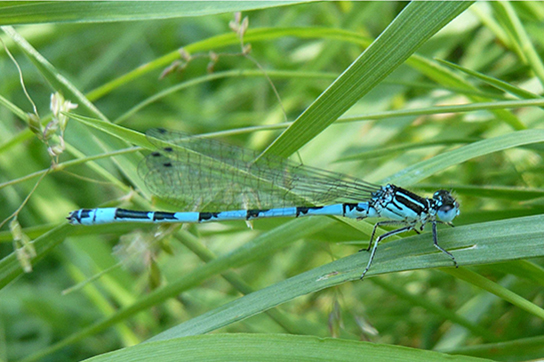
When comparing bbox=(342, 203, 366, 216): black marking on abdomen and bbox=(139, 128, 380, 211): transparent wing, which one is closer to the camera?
bbox=(139, 128, 380, 211): transparent wing

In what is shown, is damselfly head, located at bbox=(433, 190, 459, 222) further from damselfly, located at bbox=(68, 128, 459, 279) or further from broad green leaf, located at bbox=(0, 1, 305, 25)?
broad green leaf, located at bbox=(0, 1, 305, 25)

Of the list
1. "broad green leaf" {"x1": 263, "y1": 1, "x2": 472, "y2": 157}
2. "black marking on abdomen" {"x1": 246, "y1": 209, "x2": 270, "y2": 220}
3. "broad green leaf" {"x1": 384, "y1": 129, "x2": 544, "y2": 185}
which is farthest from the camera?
"black marking on abdomen" {"x1": 246, "y1": 209, "x2": 270, "y2": 220}

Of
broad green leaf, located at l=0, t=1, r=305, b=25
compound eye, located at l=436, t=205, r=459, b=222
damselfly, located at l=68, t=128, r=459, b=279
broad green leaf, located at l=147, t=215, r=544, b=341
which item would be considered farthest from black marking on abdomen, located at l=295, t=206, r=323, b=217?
broad green leaf, located at l=0, t=1, r=305, b=25

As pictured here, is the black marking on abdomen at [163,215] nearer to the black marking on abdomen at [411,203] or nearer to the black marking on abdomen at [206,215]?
the black marking on abdomen at [206,215]

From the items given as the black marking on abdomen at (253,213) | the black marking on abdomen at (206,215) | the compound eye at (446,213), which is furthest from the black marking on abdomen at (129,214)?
the compound eye at (446,213)

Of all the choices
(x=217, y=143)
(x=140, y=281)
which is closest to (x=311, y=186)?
(x=217, y=143)

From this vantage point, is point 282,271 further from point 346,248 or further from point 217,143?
point 217,143
